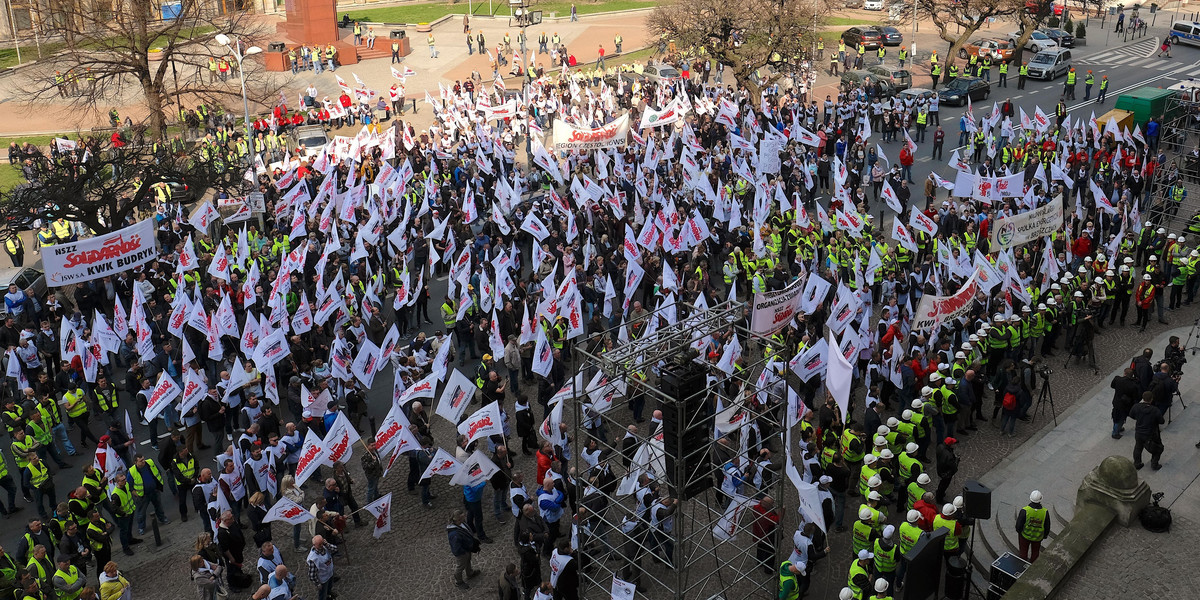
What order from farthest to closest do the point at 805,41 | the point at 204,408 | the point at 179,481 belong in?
the point at 805,41, the point at 204,408, the point at 179,481

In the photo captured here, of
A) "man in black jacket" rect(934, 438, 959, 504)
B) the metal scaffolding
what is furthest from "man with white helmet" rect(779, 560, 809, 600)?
"man in black jacket" rect(934, 438, 959, 504)

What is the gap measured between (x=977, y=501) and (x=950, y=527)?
497mm

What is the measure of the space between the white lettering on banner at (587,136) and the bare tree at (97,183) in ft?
29.9

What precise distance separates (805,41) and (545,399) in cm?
2970

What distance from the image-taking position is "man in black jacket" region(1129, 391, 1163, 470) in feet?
55.3

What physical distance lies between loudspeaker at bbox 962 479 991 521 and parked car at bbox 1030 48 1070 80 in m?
41.9

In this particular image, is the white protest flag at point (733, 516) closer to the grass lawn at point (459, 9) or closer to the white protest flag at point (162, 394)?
the white protest flag at point (162, 394)

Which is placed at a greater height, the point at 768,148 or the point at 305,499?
the point at 768,148

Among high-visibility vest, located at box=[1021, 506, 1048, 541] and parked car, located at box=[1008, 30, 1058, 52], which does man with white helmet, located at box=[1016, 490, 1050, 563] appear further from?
parked car, located at box=[1008, 30, 1058, 52]

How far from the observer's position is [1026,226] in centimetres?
2345

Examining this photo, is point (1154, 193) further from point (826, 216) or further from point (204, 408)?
point (204, 408)

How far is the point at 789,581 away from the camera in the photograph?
13930mm

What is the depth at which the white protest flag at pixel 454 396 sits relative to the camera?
17328mm

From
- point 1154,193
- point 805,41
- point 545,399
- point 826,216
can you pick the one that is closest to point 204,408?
point 545,399
